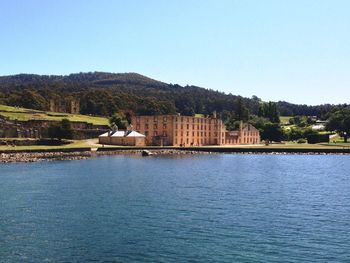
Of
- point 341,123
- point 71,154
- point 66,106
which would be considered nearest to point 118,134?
point 71,154

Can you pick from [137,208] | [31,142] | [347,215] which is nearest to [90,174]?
[137,208]

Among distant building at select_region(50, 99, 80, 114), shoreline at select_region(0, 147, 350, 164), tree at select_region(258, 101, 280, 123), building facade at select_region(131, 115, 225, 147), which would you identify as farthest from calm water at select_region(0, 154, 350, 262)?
tree at select_region(258, 101, 280, 123)

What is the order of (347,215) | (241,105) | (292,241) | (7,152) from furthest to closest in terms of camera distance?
(241,105) < (7,152) < (347,215) < (292,241)

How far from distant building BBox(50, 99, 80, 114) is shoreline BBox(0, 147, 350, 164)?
69.4m

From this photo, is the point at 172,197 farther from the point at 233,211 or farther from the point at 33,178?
the point at 33,178

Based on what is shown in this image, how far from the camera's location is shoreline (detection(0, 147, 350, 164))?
79500 millimetres

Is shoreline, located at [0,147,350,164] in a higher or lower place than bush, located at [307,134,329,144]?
lower

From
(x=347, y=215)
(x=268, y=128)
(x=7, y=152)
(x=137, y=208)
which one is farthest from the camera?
(x=268, y=128)

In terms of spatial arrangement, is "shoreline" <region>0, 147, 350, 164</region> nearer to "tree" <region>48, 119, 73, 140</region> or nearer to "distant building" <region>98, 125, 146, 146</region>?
"distant building" <region>98, 125, 146, 146</region>

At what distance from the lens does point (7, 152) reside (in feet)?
A: 267

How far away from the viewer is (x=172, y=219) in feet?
96.5

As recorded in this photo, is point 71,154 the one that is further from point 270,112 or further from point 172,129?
point 270,112

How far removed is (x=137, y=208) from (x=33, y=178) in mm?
22525

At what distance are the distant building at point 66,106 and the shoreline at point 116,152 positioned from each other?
69.4 m
